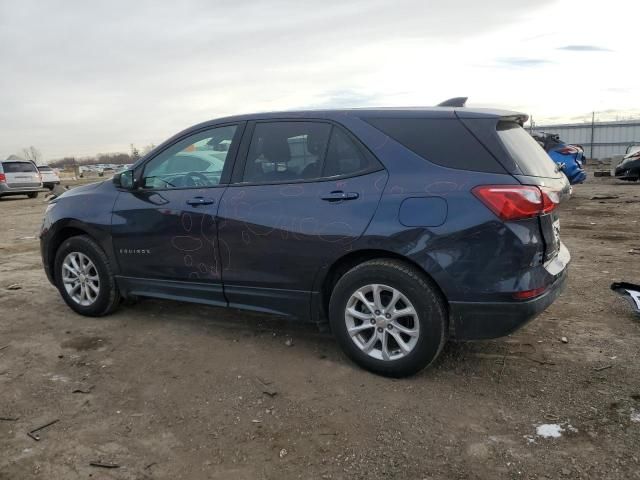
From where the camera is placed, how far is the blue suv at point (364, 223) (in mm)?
3092

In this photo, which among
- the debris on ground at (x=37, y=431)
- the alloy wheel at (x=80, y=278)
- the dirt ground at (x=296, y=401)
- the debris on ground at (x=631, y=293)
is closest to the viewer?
the dirt ground at (x=296, y=401)

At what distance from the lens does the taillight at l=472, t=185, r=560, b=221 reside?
3018mm

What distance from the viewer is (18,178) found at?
19469 mm

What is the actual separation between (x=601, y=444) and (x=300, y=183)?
2.36 metres

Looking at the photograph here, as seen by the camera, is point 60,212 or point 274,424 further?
point 60,212

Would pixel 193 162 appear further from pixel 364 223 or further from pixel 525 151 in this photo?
pixel 525 151

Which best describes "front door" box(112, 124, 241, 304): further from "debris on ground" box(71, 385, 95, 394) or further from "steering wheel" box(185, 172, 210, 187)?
"debris on ground" box(71, 385, 95, 394)

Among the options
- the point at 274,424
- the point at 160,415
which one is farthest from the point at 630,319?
the point at 160,415

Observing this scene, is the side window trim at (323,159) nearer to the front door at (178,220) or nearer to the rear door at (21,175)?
the front door at (178,220)

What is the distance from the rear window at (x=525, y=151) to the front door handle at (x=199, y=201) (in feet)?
7.01

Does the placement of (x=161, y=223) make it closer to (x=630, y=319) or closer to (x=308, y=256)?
(x=308, y=256)

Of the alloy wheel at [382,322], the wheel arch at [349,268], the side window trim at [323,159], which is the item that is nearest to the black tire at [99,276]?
the side window trim at [323,159]

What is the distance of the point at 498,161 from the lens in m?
3.13

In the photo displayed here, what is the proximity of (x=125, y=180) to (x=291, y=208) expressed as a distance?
178 centimetres
